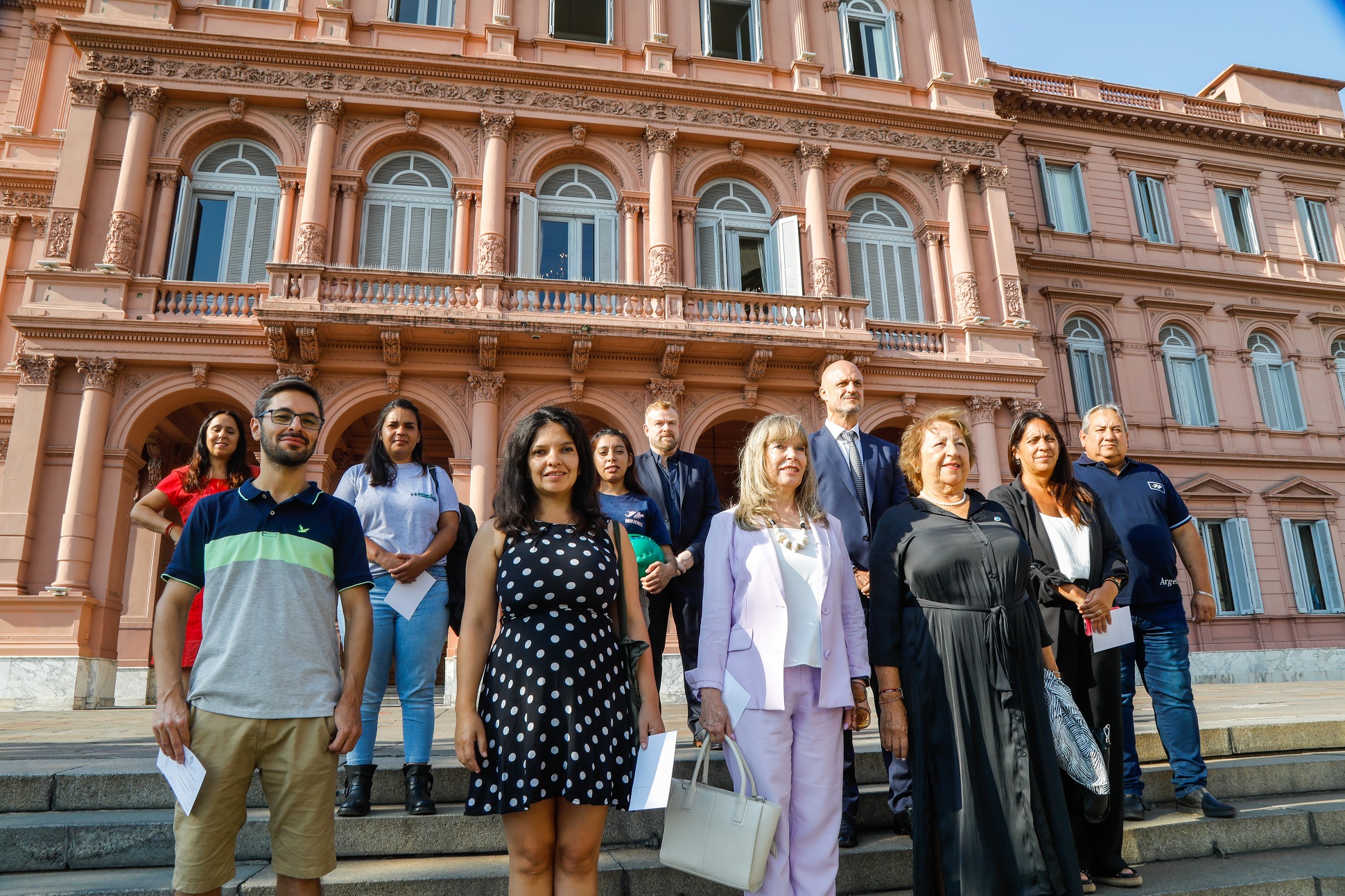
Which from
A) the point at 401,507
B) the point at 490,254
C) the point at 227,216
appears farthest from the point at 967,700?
the point at 227,216

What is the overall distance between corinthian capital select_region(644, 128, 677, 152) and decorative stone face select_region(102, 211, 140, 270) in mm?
8693

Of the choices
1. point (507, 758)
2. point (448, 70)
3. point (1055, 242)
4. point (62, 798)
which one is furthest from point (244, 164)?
point (1055, 242)

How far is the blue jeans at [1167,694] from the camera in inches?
165

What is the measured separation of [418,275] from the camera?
1273 centimetres

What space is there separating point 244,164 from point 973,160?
13.6 m

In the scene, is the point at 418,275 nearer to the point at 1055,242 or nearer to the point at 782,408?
the point at 782,408

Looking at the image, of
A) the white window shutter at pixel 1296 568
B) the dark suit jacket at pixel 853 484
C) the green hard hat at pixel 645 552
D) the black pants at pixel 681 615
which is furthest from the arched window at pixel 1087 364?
the green hard hat at pixel 645 552

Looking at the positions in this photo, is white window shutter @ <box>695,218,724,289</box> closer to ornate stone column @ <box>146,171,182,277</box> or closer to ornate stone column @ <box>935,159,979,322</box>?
ornate stone column @ <box>935,159,979,322</box>

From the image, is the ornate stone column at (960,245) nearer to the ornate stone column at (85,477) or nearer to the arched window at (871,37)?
the arched window at (871,37)

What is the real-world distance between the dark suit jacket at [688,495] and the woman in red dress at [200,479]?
7.49 ft

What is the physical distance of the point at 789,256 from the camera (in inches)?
579

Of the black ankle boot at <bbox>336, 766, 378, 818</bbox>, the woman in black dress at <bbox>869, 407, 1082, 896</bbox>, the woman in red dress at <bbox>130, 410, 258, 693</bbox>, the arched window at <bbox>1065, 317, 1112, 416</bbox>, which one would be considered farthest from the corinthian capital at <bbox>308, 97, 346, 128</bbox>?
the arched window at <bbox>1065, 317, 1112, 416</bbox>

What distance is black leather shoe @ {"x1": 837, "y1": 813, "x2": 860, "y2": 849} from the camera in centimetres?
371

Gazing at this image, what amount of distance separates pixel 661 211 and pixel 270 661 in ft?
41.5
